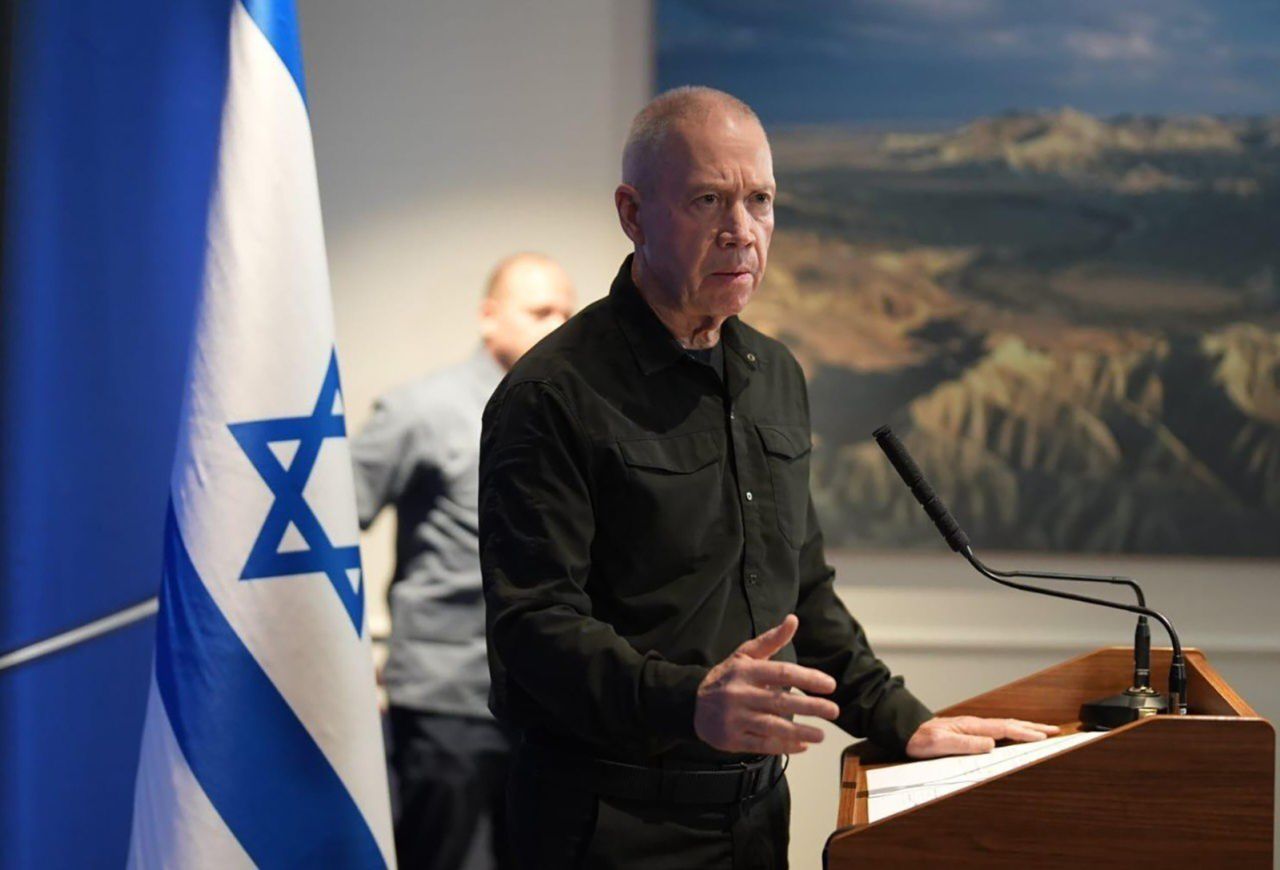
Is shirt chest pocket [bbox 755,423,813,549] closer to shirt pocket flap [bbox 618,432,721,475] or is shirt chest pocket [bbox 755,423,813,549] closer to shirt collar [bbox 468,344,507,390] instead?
shirt pocket flap [bbox 618,432,721,475]

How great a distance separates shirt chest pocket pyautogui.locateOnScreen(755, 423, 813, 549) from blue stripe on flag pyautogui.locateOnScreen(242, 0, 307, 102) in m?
0.97

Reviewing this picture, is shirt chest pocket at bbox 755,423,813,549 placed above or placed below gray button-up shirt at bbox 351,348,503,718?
above

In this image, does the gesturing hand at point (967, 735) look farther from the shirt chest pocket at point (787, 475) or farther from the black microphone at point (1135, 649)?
the shirt chest pocket at point (787, 475)

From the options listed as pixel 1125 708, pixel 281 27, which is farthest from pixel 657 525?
pixel 281 27

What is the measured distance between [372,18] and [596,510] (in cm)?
228

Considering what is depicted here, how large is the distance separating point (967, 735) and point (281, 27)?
1436mm

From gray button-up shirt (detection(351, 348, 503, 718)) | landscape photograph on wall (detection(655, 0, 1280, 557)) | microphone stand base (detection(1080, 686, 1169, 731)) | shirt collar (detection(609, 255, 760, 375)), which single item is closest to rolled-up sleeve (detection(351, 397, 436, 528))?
gray button-up shirt (detection(351, 348, 503, 718))

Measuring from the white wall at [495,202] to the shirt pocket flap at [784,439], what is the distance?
164 cm

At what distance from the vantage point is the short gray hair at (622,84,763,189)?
5.26ft

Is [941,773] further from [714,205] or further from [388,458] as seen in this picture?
[388,458]

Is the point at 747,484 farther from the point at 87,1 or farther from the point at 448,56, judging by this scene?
the point at 448,56

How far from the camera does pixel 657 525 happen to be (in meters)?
1.57

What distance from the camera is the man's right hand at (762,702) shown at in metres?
1.23

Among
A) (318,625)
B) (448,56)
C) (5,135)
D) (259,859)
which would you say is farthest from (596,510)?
(448,56)
